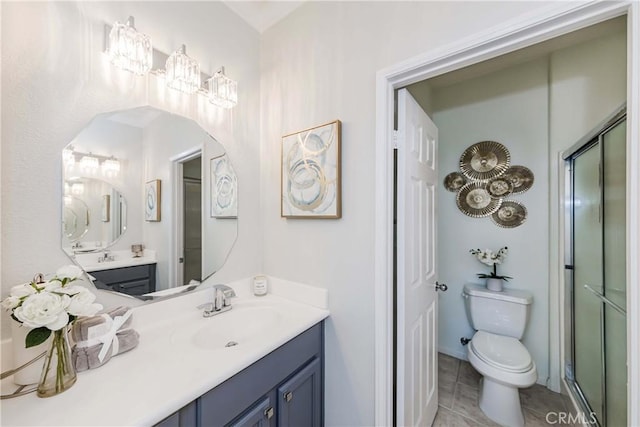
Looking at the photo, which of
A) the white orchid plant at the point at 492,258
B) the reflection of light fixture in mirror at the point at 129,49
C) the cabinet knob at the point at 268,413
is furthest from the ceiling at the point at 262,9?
the white orchid plant at the point at 492,258

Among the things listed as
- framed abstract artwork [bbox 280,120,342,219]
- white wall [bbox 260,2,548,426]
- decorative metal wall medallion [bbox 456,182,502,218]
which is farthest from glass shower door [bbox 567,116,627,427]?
framed abstract artwork [bbox 280,120,342,219]

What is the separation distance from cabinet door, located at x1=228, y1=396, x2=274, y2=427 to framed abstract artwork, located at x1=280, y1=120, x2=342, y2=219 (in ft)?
2.75

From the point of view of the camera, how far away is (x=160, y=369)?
80cm

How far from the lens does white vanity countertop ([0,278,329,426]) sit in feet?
2.03

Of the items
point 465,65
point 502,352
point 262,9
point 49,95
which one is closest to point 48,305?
point 49,95

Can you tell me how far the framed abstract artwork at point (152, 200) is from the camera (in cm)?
115

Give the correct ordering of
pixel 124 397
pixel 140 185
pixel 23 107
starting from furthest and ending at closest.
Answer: pixel 140 185 → pixel 23 107 → pixel 124 397

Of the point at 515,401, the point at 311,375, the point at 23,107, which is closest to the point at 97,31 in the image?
the point at 23,107

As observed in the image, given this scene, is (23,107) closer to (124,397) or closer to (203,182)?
(203,182)

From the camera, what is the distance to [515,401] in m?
1.53

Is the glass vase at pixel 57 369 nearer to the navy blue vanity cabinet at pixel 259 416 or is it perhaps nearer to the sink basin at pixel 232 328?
the sink basin at pixel 232 328

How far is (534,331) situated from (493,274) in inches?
19.5

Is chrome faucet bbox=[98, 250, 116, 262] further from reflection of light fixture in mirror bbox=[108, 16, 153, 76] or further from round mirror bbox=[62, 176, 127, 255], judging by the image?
reflection of light fixture in mirror bbox=[108, 16, 153, 76]

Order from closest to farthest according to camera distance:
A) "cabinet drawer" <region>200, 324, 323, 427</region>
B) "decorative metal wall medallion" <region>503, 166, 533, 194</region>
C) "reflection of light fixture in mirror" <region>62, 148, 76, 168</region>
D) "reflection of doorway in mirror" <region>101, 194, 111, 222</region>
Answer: "cabinet drawer" <region>200, 324, 323, 427</region> → "reflection of light fixture in mirror" <region>62, 148, 76, 168</region> → "reflection of doorway in mirror" <region>101, 194, 111, 222</region> → "decorative metal wall medallion" <region>503, 166, 533, 194</region>
